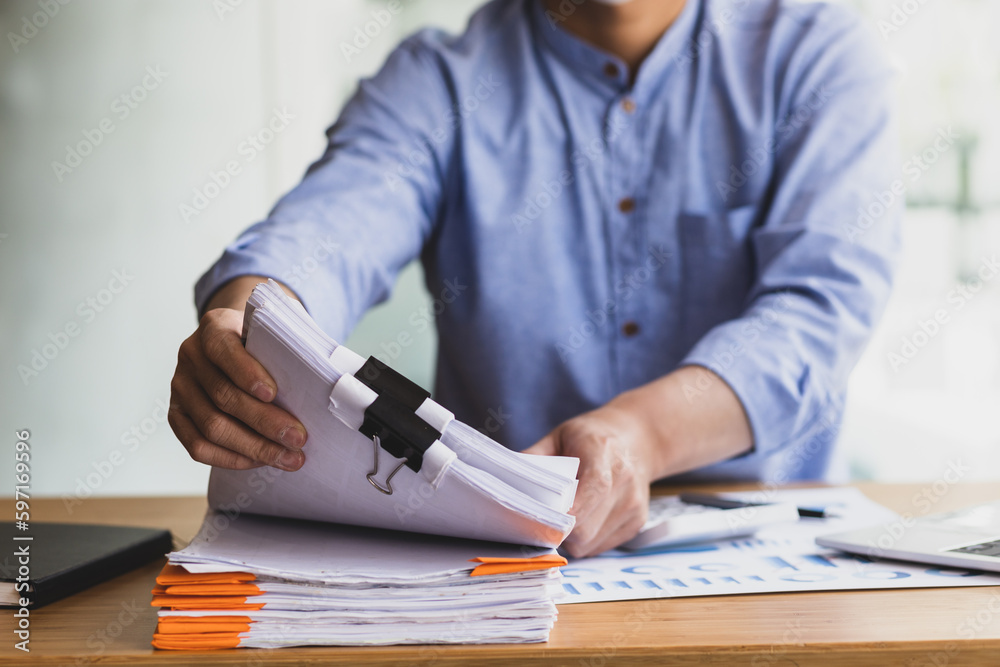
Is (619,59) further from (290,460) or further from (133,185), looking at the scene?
(133,185)

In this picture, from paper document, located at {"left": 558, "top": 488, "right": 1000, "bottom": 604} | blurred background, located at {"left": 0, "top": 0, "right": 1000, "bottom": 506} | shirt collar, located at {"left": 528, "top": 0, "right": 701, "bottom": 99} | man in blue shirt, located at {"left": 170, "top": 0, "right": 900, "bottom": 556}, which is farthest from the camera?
blurred background, located at {"left": 0, "top": 0, "right": 1000, "bottom": 506}

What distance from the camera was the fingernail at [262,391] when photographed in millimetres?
494

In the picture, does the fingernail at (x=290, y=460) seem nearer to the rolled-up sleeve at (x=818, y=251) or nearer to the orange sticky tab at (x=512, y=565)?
the orange sticky tab at (x=512, y=565)

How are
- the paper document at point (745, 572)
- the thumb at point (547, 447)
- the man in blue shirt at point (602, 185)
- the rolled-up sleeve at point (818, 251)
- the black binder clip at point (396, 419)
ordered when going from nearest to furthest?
the black binder clip at point (396, 419)
the paper document at point (745, 572)
the thumb at point (547, 447)
the rolled-up sleeve at point (818, 251)
the man in blue shirt at point (602, 185)

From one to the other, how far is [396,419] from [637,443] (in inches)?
12.4

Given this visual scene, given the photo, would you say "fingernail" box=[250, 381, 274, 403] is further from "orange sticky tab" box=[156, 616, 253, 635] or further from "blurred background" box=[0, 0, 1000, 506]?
"blurred background" box=[0, 0, 1000, 506]

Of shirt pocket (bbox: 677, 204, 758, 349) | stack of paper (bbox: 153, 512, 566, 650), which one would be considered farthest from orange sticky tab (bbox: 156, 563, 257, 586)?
shirt pocket (bbox: 677, 204, 758, 349)

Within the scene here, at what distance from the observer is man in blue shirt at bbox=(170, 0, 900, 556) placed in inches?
39.3

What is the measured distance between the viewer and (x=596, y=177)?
1124mm

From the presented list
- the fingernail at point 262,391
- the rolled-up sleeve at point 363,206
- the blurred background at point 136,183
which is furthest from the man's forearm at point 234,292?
the blurred background at point 136,183

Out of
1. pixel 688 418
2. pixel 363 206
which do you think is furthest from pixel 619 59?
pixel 688 418

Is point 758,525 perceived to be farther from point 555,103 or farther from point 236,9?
point 236,9

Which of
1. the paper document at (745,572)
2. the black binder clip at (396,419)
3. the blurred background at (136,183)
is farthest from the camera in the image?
the blurred background at (136,183)

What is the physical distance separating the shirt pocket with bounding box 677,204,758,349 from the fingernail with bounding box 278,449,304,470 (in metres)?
0.70
